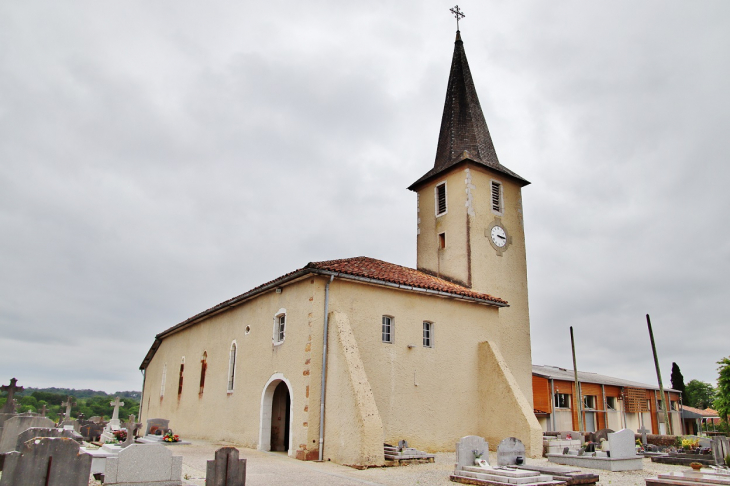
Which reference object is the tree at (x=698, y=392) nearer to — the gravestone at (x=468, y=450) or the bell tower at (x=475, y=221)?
the bell tower at (x=475, y=221)

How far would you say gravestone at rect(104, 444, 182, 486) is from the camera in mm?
8586

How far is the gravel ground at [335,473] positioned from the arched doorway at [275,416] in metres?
1.30

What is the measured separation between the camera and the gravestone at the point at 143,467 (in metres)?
8.59

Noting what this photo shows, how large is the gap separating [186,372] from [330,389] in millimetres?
13751

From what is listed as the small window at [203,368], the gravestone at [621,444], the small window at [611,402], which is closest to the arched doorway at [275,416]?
the small window at [203,368]

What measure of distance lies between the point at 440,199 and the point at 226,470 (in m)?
18.5

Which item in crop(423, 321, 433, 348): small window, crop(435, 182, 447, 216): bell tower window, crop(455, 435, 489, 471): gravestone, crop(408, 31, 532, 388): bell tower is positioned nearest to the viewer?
crop(455, 435, 489, 471): gravestone

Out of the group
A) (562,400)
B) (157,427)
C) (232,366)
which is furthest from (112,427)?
(562,400)

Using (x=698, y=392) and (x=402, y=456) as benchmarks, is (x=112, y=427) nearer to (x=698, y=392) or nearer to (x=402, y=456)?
(x=402, y=456)

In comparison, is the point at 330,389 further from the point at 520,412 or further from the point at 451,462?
the point at 520,412

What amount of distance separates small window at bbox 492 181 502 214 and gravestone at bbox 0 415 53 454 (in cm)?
1798

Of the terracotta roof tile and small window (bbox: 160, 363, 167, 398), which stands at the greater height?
the terracotta roof tile

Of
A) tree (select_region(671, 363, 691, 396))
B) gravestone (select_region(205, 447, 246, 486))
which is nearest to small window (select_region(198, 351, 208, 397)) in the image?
gravestone (select_region(205, 447, 246, 486))

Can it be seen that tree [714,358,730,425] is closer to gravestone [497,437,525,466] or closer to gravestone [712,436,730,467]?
gravestone [712,436,730,467]
